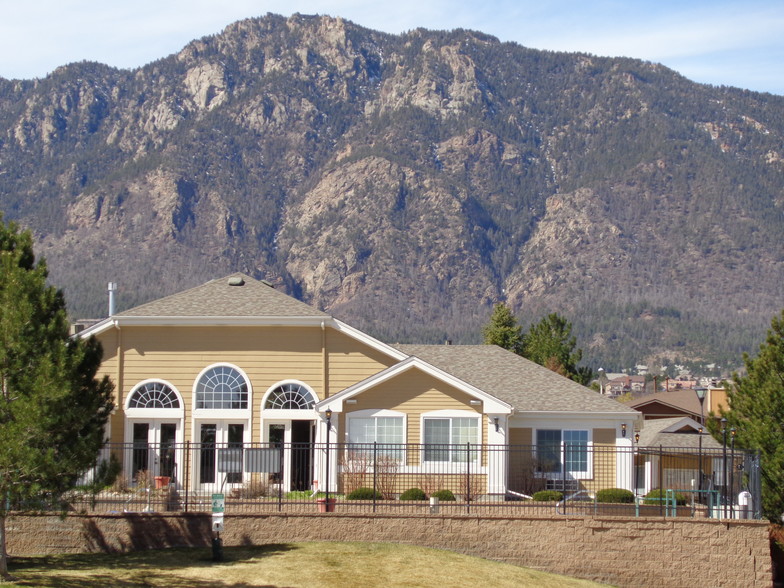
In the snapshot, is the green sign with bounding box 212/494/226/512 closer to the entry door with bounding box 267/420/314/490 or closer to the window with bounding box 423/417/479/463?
the entry door with bounding box 267/420/314/490

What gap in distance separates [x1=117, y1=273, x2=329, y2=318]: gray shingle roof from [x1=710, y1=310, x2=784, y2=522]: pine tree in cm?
1203

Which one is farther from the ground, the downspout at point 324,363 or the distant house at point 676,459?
the downspout at point 324,363

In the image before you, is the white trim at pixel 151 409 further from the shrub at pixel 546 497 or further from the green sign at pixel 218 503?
the shrub at pixel 546 497

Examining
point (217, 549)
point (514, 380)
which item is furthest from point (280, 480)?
point (514, 380)

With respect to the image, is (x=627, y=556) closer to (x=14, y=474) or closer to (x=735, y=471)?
(x=735, y=471)

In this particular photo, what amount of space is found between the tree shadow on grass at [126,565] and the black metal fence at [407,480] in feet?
4.25

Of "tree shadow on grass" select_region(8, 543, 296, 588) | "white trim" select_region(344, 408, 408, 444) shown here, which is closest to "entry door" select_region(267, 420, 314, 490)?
"white trim" select_region(344, 408, 408, 444)

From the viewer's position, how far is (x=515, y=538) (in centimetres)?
2784

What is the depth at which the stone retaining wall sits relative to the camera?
27641 mm

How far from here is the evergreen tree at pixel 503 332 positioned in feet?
235

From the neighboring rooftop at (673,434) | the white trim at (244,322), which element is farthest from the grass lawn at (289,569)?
the neighboring rooftop at (673,434)

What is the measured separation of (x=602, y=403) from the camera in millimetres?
37562

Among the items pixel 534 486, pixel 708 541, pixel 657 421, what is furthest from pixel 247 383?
pixel 657 421

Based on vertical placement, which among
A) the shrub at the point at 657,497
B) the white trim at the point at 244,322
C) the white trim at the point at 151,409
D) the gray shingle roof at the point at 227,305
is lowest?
the shrub at the point at 657,497
